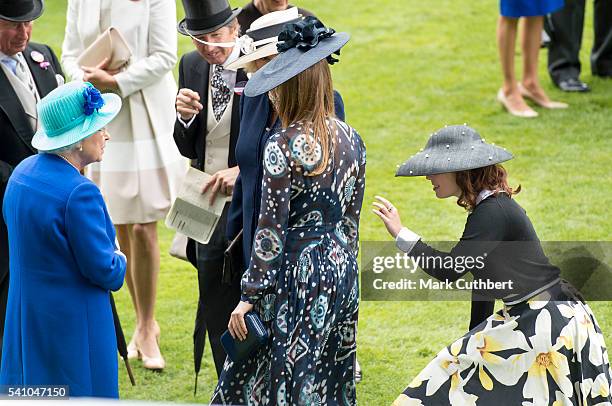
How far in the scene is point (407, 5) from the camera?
12.0 meters

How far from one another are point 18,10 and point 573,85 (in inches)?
222

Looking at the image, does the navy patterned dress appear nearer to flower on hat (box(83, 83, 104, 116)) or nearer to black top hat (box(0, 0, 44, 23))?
flower on hat (box(83, 83, 104, 116))

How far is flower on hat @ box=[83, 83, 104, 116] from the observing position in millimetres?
4234

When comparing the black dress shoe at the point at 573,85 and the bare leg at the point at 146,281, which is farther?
the black dress shoe at the point at 573,85

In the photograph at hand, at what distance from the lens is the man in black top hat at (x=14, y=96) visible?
5.09m

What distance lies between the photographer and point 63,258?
414 cm

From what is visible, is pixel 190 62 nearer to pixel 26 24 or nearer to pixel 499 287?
pixel 26 24

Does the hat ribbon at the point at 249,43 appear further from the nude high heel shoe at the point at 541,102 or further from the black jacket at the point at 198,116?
the nude high heel shoe at the point at 541,102

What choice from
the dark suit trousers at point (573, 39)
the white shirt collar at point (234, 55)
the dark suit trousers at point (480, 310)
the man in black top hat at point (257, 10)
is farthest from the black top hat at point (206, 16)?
the dark suit trousers at point (573, 39)

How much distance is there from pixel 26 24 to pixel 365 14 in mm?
6973

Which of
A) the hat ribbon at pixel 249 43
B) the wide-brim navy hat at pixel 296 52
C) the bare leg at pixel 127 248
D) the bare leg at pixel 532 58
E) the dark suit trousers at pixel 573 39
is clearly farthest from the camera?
the dark suit trousers at pixel 573 39

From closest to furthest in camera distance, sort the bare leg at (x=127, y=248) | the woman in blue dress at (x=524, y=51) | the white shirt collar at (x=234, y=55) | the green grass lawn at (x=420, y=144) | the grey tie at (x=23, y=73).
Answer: the white shirt collar at (x=234, y=55)
the grey tie at (x=23, y=73)
the green grass lawn at (x=420, y=144)
the bare leg at (x=127, y=248)
the woman in blue dress at (x=524, y=51)

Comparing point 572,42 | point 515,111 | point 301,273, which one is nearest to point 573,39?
point 572,42

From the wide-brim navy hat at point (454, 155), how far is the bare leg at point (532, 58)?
4.60m
